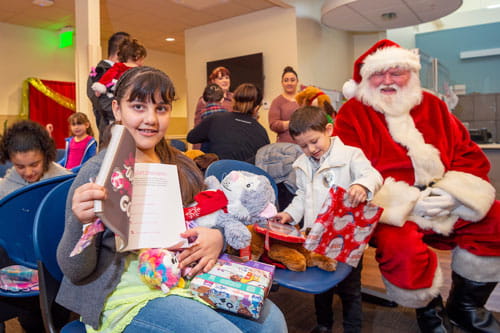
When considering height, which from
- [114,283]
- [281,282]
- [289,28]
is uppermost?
[289,28]

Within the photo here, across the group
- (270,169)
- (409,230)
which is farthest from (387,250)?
(270,169)

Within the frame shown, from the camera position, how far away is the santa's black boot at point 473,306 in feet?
6.07

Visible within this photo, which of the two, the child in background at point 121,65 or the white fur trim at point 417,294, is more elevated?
the child in background at point 121,65

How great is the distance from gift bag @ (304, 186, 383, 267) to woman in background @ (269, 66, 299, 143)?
224 cm

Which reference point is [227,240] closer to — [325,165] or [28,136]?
[325,165]

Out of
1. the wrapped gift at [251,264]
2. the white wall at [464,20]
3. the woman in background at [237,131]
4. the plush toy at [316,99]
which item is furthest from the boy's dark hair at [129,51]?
the white wall at [464,20]

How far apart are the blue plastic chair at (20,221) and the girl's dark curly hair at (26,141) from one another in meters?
0.67

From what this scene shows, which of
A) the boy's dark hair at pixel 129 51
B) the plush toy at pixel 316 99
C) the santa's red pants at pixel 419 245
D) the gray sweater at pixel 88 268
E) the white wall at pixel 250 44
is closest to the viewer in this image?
the gray sweater at pixel 88 268

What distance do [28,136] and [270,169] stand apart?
1.37 metres

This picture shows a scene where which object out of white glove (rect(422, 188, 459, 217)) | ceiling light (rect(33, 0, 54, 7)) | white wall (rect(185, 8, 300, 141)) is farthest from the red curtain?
white glove (rect(422, 188, 459, 217))

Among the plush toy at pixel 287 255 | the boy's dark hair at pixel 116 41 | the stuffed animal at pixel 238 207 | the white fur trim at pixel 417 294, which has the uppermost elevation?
the boy's dark hair at pixel 116 41

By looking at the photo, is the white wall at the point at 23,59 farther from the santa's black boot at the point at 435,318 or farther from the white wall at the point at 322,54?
the santa's black boot at the point at 435,318

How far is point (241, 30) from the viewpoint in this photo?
631cm

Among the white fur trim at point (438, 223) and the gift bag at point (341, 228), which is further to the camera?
the white fur trim at point (438, 223)
